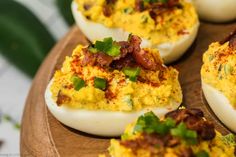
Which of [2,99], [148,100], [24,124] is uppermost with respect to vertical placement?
[148,100]

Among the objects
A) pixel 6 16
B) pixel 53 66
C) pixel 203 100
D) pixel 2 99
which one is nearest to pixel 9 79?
pixel 2 99

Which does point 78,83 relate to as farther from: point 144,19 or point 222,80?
point 222,80

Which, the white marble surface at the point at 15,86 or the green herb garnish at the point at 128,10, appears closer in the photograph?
the green herb garnish at the point at 128,10

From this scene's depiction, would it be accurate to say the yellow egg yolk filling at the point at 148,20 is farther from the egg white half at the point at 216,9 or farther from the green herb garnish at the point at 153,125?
the green herb garnish at the point at 153,125

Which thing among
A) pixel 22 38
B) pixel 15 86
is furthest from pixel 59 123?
pixel 15 86

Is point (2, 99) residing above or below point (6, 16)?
below

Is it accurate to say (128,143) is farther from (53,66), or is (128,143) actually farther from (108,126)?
(53,66)

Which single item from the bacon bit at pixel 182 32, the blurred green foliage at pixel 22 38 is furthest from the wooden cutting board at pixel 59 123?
the blurred green foliage at pixel 22 38
